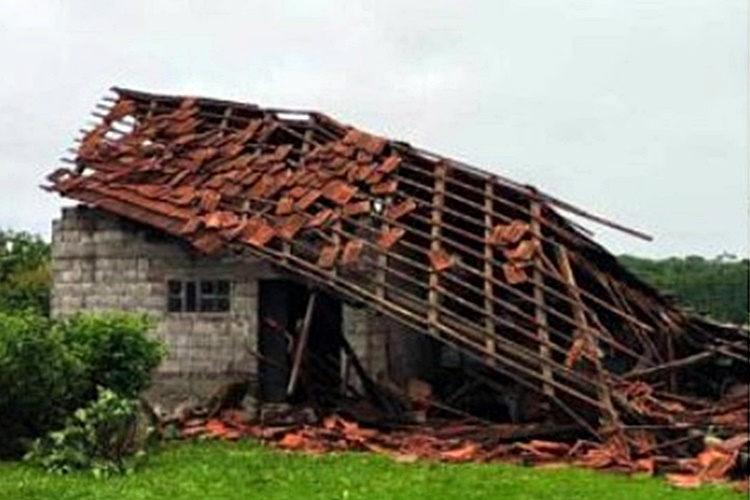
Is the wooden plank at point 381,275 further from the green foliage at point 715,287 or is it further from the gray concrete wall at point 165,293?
the green foliage at point 715,287

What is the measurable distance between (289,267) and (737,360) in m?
8.51

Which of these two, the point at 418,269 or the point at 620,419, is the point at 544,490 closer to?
the point at 620,419

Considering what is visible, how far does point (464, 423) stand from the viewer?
21359 mm

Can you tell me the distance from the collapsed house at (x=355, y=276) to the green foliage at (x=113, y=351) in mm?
2782

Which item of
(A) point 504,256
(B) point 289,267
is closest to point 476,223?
(A) point 504,256

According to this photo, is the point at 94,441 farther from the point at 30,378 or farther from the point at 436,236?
the point at 436,236

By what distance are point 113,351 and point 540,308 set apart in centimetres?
631

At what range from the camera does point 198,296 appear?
80.2 ft

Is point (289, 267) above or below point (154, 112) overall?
below

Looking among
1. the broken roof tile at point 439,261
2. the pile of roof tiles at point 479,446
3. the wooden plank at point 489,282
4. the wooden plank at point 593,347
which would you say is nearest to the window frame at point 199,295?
the pile of roof tiles at point 479,446

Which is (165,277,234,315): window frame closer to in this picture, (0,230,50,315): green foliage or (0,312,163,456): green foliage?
(0,312,163,456): green foliage

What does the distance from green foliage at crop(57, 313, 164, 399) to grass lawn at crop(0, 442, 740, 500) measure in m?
1.91

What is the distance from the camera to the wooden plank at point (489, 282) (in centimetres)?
2042

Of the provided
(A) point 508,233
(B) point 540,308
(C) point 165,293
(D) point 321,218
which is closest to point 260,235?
(D) point 321,218
